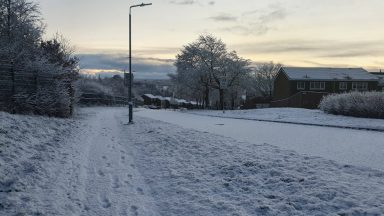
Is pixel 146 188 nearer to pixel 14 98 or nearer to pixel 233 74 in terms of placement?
pixel 14 98

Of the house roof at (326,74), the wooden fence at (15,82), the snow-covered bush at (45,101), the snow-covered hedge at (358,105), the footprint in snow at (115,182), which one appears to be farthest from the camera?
the house roof at (326,74)

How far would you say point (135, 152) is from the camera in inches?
504

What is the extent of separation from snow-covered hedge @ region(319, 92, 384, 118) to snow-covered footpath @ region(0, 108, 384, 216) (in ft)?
48.8

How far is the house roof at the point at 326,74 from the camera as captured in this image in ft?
227

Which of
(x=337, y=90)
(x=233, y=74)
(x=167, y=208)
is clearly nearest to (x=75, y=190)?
(x=167, y=208)

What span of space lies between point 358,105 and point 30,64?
64.6 feet

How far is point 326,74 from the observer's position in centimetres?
7062

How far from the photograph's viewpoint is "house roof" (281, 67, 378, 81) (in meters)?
69.1

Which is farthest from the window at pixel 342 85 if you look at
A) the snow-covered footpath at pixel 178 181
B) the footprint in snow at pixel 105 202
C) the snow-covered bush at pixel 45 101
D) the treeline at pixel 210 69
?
the footprint in snow at pixel 105 202

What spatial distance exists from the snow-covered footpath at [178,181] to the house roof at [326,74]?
196 feet

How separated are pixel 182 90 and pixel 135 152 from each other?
184ft

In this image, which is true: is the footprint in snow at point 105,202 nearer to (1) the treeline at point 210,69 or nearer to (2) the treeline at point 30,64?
(2) the treeline at point 30,64

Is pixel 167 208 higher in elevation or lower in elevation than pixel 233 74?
lower

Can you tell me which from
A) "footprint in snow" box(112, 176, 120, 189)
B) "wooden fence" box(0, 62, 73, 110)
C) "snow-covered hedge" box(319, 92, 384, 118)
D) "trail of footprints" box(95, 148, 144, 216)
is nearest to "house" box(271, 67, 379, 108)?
"snow-covered hedge" box(319, 92, 384, 118)
